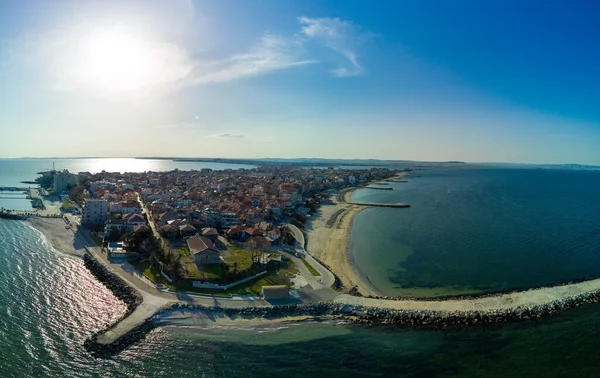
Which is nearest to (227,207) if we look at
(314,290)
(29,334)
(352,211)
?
(352,211)

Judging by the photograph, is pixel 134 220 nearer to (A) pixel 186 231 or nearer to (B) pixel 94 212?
(B) pixel 94 212

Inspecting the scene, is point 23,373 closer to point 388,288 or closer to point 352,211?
point 388,288

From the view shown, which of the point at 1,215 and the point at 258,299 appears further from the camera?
the point at 1,215

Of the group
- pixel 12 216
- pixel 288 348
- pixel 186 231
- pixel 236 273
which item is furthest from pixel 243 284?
pixel 12 216

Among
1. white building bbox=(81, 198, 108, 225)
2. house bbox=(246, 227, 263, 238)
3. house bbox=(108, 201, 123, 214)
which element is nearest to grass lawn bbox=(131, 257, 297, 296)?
house bbox=(246, 227, 263, 238)

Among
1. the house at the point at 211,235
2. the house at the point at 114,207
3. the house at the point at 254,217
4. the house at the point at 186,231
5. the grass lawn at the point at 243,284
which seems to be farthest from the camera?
the house at the point at 114,207

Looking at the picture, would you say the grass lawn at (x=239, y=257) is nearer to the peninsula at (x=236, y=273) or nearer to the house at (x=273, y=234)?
the peninsula at (x=236, y=273)

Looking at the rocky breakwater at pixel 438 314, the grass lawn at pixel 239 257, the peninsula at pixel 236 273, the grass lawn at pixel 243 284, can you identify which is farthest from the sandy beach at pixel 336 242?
the grass lawn at pixel 239 257

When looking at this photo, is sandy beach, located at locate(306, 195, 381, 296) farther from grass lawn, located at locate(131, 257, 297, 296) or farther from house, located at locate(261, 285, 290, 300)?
house, located at locate(261, 285, 290, 300)
